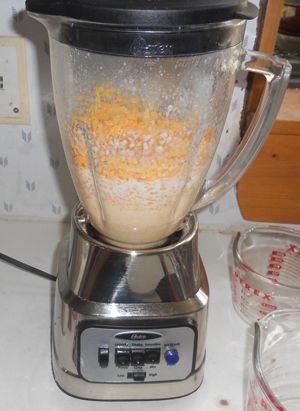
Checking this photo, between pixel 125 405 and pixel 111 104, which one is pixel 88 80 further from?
pixel 125 405

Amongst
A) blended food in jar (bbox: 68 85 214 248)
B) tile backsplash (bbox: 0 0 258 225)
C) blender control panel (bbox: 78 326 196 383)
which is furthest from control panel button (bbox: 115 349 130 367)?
tile backsplash (bbox: 0 0 258 225)

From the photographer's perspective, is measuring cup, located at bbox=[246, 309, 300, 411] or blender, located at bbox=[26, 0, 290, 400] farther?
measuring cup, located at bbox=[246, 309, 300, 411]

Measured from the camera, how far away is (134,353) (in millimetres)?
562

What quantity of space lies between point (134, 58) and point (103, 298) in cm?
24

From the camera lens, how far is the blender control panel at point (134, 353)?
21.8 inches

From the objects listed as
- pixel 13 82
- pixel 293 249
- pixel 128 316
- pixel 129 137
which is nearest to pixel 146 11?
pixel 129 137

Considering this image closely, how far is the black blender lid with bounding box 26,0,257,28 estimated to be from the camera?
0.40 m

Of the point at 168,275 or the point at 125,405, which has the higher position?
the point at 168,275

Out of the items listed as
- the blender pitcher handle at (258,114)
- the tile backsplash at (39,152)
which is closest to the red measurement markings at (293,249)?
the tile backsplash at (39,152)

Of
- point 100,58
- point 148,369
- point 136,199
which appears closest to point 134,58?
point 100,58

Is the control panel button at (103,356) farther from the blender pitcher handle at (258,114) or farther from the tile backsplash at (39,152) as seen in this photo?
the tile backsplash at (39,152)

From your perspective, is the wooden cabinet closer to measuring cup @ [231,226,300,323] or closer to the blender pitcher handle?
measuring cup @ [231,226,300,323]

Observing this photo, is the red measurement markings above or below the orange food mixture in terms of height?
below

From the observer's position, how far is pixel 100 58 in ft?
1.57
